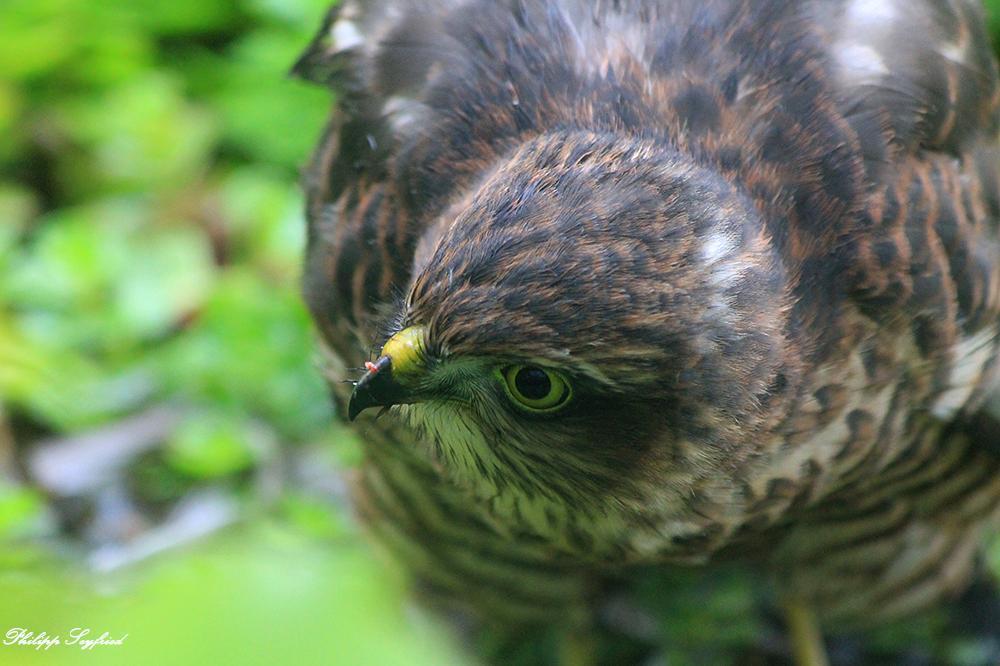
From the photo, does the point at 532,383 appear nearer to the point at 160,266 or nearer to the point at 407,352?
the point at 407,352

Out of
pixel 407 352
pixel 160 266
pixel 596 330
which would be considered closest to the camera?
pixel 596 330

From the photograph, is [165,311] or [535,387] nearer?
[535,387]

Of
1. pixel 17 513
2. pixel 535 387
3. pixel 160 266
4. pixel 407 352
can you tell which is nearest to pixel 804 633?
pixel 535 387

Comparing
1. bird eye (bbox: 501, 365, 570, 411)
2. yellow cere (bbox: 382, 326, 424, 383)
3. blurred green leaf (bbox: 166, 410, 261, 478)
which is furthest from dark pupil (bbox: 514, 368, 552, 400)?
blurred green leaf (bbox: 166, 410, 261, 478)

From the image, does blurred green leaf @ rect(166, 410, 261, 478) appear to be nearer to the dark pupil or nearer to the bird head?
the bird head

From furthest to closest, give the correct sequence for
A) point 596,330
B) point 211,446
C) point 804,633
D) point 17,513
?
point 211,446, point 804,633, point 17,513, point 596,330

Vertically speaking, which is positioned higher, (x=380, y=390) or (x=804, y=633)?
(x=380, y=390)

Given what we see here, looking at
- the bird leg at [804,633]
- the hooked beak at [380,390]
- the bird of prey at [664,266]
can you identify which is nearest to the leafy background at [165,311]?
the bird leg at [804,633]

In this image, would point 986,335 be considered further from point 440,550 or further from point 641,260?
point 440,550

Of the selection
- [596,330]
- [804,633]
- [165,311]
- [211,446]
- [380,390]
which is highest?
[596,330]
